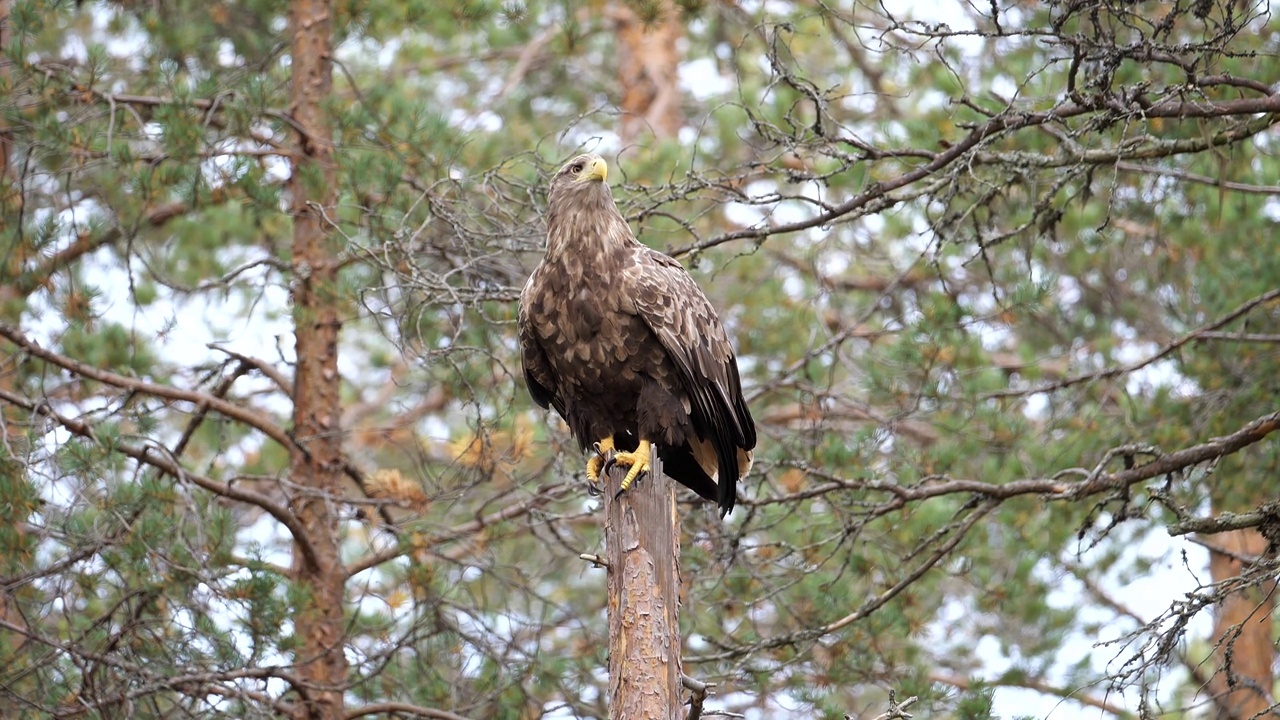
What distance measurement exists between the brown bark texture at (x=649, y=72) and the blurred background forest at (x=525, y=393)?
112 inches

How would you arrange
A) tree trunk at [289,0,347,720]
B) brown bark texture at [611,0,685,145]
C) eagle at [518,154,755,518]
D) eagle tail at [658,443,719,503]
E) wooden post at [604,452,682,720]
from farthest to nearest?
brown bark texture at [611,0,685,145], tree trunk at [289,0,347,720], eagle tail at [658,443,719,503], eagle at [518,154,755,518], wooden post at [604,452,682,720]

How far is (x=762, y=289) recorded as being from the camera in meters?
9.65

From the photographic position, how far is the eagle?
4609 millimetres

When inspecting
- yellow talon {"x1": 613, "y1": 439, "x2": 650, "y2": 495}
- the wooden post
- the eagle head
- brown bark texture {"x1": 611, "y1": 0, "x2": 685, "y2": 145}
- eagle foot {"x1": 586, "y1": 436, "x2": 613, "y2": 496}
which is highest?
brown bark texture {"x1": 611, "y1": 0, "x2": 685, "y2": 145}

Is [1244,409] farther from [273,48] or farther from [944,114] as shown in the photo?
[273,48]

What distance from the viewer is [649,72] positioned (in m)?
11.9

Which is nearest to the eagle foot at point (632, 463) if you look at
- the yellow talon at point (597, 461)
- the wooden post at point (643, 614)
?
the wooden post at point (643, 614)

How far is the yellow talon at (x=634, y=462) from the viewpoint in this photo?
4.23m

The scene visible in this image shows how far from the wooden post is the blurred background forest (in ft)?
2.16

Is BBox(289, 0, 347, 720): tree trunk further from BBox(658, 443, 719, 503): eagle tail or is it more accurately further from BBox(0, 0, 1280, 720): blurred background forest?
BBox(658, 443, 719, 503): eagle tail

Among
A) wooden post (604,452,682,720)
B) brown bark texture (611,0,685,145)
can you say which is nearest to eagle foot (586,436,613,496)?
wooden post (604,452,682,720)

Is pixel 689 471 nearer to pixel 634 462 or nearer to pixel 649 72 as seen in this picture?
pixel 634 462

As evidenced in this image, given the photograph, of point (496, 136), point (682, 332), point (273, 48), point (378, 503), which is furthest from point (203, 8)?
point (682, 332)

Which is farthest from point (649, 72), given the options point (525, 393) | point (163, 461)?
point (163, 461)
